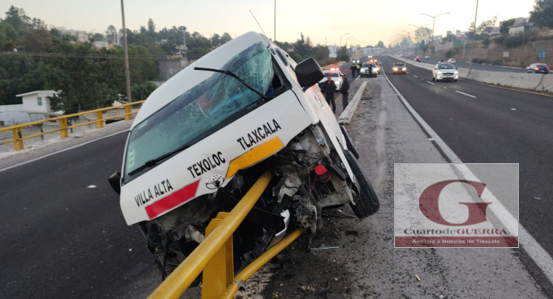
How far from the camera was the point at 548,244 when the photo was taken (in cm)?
391

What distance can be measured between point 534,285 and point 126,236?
4.49m

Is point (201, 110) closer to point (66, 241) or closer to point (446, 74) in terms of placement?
point (66, 241)

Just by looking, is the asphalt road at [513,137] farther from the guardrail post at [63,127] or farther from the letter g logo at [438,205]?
the guardrail post at [63,127]

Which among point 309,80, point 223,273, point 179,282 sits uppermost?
point 309,80

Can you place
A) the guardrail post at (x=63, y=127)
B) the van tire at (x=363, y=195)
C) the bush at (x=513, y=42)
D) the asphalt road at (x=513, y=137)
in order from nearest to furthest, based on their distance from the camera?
the van tire at (x=363, y=195) < the asphalt road at (x=513, y=137) < the guardrail post at (x=63, y=127) < the bush at (x=513, y=42)

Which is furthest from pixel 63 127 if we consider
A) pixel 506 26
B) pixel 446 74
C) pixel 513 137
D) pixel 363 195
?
pixel 506 26

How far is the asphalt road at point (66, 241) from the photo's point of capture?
3922mm

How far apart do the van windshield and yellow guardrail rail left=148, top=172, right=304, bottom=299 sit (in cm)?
70

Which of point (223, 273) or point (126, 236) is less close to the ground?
point (223, 273)

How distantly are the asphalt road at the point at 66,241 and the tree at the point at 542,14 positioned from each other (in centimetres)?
10416

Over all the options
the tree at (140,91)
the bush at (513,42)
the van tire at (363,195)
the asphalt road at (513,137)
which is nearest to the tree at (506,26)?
the bush at (513,42)

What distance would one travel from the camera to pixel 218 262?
111 inches

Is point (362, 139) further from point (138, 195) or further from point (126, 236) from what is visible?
point (138, 195)

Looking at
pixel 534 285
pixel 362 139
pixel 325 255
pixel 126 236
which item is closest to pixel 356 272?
pixel 325 255
